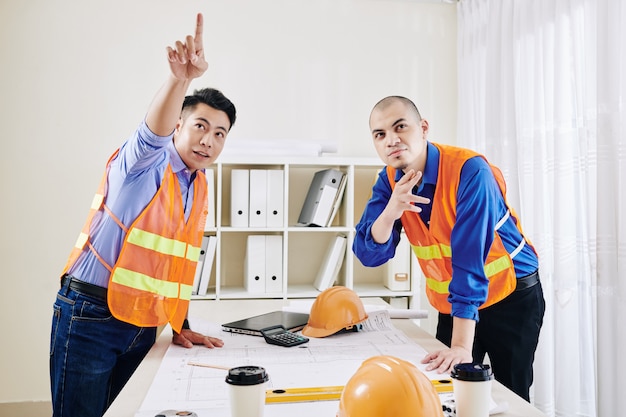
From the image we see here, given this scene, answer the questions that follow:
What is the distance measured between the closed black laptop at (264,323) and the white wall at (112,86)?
1.73 m

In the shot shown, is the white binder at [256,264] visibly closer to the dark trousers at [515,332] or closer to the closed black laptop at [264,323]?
the closed black laptop at [264,323]

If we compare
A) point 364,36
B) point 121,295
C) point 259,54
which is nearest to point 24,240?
point 259,54

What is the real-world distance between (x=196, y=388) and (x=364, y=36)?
285 centimetres

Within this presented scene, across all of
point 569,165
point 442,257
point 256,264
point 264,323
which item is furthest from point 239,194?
point 569,165

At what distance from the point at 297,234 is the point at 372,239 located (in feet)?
5.65

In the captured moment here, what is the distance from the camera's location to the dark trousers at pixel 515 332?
1.88 metres

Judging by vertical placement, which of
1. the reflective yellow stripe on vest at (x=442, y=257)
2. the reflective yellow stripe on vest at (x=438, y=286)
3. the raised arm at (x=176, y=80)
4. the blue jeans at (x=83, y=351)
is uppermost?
the raised arm at (x=176, y=80)

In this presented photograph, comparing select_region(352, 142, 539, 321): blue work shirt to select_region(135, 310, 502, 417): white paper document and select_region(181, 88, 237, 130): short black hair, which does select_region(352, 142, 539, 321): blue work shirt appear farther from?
select_region(181, 88, 237, 130): short black hair

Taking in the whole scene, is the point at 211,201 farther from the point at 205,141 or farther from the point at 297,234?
the point at 205,141

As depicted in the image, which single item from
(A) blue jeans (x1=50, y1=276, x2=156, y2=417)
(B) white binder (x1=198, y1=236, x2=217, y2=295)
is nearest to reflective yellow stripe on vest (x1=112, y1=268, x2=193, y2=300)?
(A) blue jeans (x1=50, y1=276, x2=156, y2=417)

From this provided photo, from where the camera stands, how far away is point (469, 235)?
1.54m

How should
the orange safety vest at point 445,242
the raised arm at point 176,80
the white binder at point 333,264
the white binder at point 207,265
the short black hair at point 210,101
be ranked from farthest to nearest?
the white binder at point 333,264
the white binder at point 207,265
the short black hair at point 210,101
the orange safety vest at point 445,242
the raised arm at point 176,80

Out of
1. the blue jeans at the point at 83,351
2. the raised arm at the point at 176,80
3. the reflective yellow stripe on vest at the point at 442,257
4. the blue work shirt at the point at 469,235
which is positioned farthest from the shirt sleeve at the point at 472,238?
the blue jeans at the point at 83,351

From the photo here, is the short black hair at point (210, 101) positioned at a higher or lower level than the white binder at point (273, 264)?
higher
